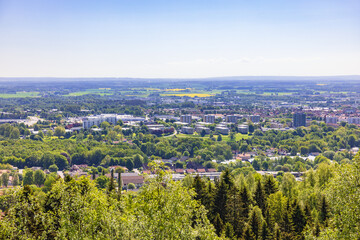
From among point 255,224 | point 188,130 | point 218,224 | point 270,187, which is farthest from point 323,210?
point 188,130

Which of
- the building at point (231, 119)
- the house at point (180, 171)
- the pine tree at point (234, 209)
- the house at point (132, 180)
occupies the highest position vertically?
the pine tree at point (234, 209)

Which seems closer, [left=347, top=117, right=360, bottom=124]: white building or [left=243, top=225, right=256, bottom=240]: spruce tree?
[left=243, top=225, right=256, bottom=240]: spruce tree

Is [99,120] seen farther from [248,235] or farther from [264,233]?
[248,235]

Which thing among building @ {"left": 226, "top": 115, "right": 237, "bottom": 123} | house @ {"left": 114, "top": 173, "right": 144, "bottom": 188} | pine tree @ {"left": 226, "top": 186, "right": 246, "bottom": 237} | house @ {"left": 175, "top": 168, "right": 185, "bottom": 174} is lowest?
building @ {"left": 226, "top": 115, "right": 237, "bottom": 123}

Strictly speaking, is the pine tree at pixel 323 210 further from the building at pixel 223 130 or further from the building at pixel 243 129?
the building at pixel 243 129

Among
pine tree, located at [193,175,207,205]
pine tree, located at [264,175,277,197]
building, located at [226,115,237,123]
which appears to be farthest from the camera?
building, located at [226,115,237,123]

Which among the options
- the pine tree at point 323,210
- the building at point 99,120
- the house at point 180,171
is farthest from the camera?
the building at point 99,120

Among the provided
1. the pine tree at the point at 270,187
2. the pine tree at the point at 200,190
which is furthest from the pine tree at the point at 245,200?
the pine tree at the point at 270,187

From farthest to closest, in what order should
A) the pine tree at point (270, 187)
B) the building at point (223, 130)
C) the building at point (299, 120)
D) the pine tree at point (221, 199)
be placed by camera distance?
1. the building at point (299, 120)
2. the building at point (223, 130)
3. the pine tree at point (270, 187)
4. the pine tree at point (221, 199)

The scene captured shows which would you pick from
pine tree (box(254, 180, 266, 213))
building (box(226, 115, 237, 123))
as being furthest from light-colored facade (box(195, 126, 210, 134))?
pine tree (box(254, 180, 266, 213))

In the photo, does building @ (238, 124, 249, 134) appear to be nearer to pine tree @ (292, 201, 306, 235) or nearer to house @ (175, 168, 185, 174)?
house @ (175, 168, 185, 174)

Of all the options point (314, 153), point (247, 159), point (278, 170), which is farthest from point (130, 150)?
point (314, 153)

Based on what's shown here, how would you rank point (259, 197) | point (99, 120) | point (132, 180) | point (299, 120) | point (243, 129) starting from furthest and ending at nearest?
point (99, 120) → point (299, 120) → point (243, 129) → point (132, 180) → point (259, 197)
